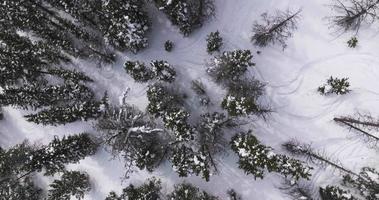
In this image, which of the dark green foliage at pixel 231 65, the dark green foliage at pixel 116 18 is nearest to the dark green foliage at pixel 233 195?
the dark green foliage at pixel 231 65

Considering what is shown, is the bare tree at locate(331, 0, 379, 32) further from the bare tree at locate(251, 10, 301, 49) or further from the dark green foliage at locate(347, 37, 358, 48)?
the bare tree at locate(251, 10, 301, 49)

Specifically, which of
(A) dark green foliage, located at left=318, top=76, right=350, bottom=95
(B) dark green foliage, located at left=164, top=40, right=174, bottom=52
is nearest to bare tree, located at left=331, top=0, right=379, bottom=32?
(A) dark green foliage, located at left=318, top=76, right=350, bottom=95

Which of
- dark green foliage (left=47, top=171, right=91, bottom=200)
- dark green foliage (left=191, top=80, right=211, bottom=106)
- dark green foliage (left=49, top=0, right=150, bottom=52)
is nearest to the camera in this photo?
dark green foliage (left=49, top=0, right=150, bottom=52)

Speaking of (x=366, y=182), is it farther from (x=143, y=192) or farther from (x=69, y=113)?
(x=69, y=113)

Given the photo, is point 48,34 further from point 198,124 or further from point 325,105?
point 325,105

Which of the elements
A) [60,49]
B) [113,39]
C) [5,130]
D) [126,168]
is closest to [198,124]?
[126,168]
